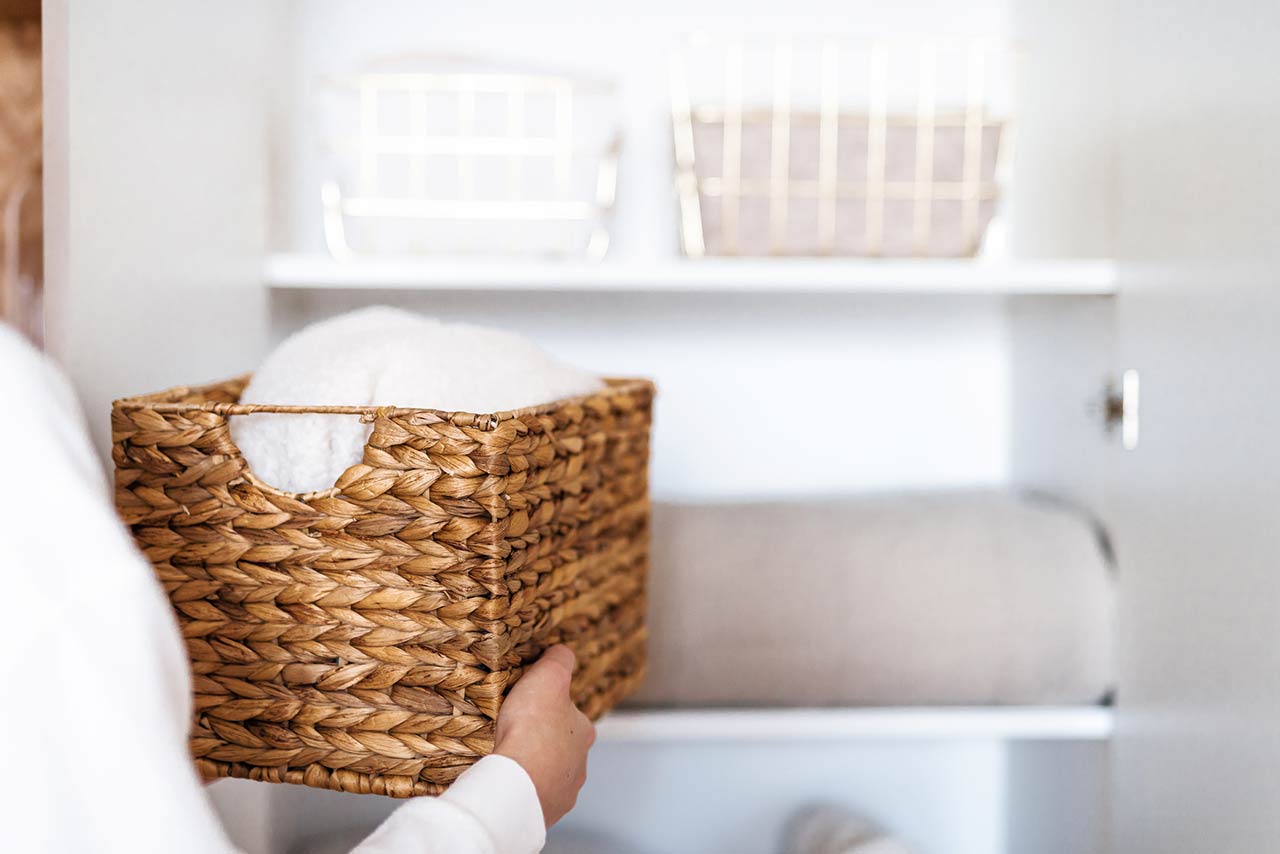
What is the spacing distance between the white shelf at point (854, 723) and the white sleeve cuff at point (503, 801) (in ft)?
1.27

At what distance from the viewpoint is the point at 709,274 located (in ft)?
3.07

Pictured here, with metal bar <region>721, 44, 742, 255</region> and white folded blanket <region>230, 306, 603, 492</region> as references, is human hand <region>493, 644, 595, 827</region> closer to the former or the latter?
white folded blanket <region>230, 306, 603, 492</region>

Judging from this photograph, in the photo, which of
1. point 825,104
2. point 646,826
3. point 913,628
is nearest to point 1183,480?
point 913,628

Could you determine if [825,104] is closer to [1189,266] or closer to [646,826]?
[1189,266]

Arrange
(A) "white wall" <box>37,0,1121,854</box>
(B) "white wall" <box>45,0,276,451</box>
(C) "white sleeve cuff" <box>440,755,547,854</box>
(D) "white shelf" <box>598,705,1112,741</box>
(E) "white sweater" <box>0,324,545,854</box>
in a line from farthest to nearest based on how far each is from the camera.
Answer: (A) "white wall" <box>37,0,1121,854</box>
(D) "white shelf" <box>598,705,1112,741</box>
(B) "white wall" <box>45,0,276,451</box>
(C) "white sleeve cuff" <box>440,755,547,854</box>
(E) "white sweater" <box>0,324,545,854</box>

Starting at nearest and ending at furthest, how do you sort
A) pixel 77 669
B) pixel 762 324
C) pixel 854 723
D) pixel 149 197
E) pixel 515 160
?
1. pixel 77 669
2. pixel 149 197
3. pixel 854 723
4. pixel 515 160
5. pixel 762 324

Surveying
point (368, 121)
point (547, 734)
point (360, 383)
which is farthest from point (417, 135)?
point (547, 734)

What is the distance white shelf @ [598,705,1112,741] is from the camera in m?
0.91

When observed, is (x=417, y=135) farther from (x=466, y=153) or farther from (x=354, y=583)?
(x=354, y=583)

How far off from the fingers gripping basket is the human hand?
0.04ft

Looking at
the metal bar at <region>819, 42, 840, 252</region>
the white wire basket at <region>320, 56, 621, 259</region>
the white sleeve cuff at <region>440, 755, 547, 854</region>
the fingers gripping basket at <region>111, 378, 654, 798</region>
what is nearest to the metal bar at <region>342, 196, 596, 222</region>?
the white wire basket at <region>320, 56, 621, 259</region>

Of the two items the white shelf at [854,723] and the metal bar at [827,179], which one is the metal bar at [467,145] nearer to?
the metal bar at [827,179]

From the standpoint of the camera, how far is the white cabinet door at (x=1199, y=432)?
69 centimetres

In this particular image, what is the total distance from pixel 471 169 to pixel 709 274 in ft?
1.00
